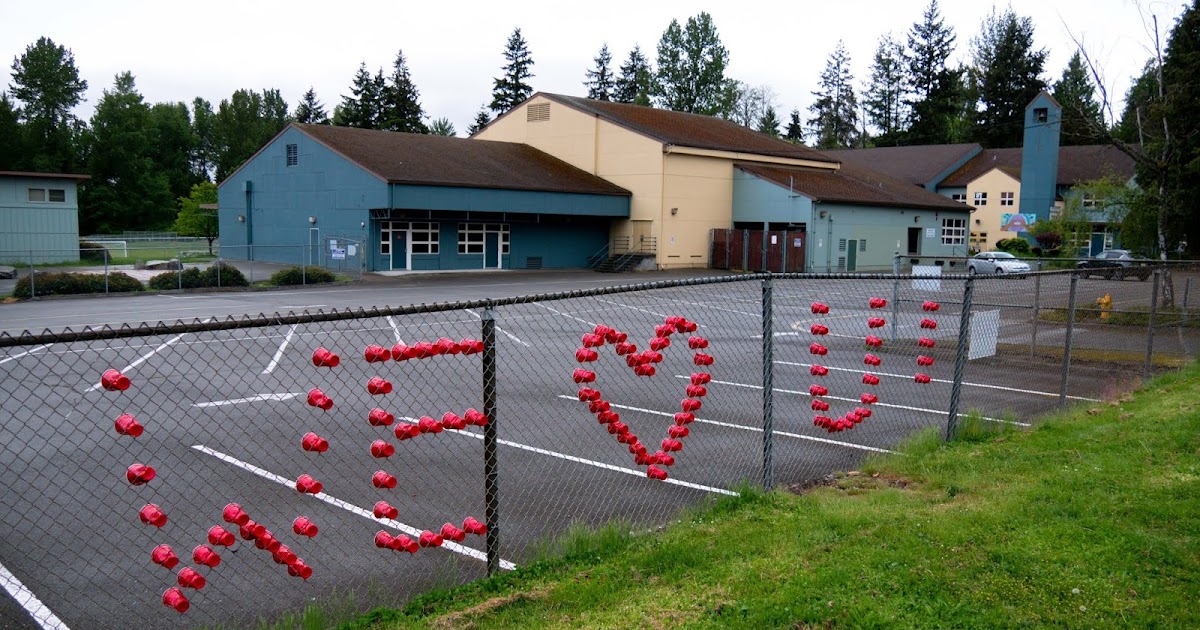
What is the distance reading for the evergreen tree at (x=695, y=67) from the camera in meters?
95.4

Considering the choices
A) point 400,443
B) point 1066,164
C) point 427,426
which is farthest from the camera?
point 1066,164

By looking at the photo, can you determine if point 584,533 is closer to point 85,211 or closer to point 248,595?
point 248,595

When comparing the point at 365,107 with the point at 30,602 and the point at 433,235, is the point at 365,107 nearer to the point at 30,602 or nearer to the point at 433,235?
the point at 433,235

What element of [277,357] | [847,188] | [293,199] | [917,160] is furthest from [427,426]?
[917,160]

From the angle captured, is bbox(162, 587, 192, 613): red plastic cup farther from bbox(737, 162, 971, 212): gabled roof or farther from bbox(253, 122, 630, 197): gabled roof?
bbox(737, 162, 971, 212): gabled roof

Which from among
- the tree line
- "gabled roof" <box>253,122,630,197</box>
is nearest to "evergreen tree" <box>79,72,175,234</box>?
the tree line

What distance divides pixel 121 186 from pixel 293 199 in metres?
45.1

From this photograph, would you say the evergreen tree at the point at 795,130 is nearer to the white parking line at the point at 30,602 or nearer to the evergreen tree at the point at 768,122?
the evergreen tree at the point at 768,122

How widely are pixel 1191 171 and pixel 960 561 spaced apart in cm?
2414

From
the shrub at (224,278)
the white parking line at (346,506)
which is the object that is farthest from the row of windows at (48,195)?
the white parking line at (346,506)

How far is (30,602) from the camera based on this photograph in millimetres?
5223

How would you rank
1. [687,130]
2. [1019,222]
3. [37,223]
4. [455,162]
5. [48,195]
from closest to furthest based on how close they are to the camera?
[37,223] → [48,195] → [455,162] → [687,130] → [1019,222]

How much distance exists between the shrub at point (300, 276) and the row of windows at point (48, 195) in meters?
14.3

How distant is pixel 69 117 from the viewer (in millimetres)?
90312
